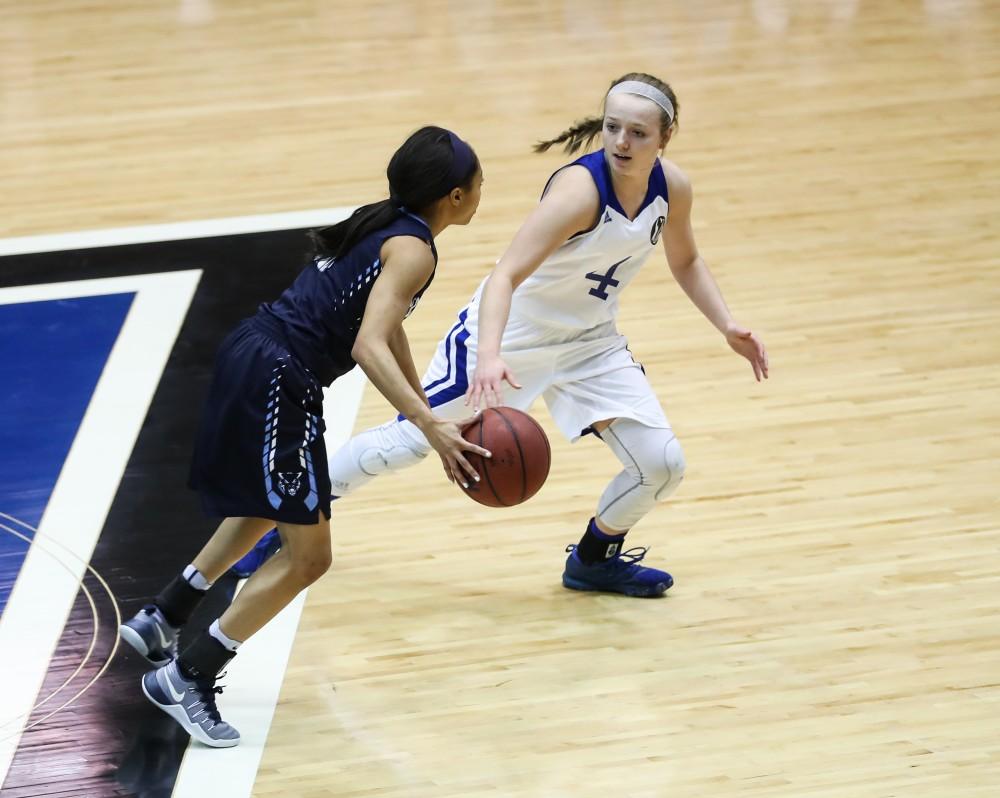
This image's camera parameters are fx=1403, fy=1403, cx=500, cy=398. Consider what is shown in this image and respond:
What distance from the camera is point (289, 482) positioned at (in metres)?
3.24

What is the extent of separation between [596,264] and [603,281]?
0.26 feet

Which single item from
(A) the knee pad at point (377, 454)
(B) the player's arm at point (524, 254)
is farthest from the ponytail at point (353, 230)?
(A) the knee pad at point (377, 454)

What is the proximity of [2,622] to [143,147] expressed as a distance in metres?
4.10

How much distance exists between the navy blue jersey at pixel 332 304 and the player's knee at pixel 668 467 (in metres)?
0.87

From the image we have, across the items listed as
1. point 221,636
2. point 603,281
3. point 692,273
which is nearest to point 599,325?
point 603,281

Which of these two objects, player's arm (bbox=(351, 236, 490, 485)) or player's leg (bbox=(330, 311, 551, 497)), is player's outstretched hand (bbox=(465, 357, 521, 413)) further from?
player's leg (bbox=(330, 311, 551, 497))

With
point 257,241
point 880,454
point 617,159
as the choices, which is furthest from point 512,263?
point 257,241

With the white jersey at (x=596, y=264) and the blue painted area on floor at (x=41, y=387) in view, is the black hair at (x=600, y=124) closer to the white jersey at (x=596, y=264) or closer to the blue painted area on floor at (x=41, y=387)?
the white jersey at (x=596, y=264)

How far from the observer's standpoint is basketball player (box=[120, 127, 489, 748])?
127 inches

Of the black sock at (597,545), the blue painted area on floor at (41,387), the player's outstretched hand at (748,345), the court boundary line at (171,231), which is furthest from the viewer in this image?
the court boundary line at (171,231)

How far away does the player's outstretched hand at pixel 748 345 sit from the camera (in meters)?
3.82

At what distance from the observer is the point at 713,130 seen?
7414mm

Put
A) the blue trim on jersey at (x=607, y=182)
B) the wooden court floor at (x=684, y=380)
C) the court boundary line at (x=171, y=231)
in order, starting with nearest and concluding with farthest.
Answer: the wooden court floor at (x=684, y=380), the blue trim on jersey at (x=607, y=182), the court boundary line at (x=171, y=231)

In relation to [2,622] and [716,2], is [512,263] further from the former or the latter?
[716,2]
